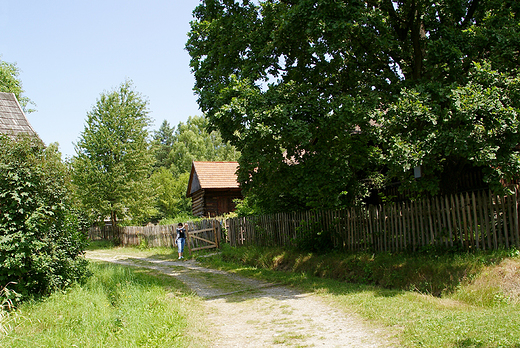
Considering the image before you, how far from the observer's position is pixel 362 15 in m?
10.4

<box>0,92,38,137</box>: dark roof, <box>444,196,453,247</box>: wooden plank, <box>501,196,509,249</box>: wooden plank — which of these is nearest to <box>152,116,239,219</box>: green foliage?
<box>0,92,38,137</box>: dark roof

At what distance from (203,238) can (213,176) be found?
9845 mm

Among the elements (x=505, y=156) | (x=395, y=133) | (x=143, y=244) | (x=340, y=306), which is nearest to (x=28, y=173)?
(x=340, y=306)

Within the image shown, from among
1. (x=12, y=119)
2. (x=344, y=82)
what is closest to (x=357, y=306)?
(x=344, y=82)

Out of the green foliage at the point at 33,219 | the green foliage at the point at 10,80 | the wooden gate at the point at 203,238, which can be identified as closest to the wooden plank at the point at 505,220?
the green foliage at the point at 33,219

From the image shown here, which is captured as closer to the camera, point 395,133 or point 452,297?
point 452,297

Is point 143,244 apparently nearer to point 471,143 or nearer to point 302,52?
point 302,52

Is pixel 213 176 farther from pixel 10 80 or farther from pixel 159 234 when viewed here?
pixel 10 80

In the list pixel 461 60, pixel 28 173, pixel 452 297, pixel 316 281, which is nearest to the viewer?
pixel 452 297

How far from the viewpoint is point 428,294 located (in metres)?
8.80

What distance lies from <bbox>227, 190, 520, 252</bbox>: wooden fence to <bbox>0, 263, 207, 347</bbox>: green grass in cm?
544

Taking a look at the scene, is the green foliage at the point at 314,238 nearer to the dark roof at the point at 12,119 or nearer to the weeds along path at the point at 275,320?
the weeds along path at the point at 275,320

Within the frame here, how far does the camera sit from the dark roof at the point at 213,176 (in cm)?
2977

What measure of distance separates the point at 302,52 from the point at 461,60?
4341mm
